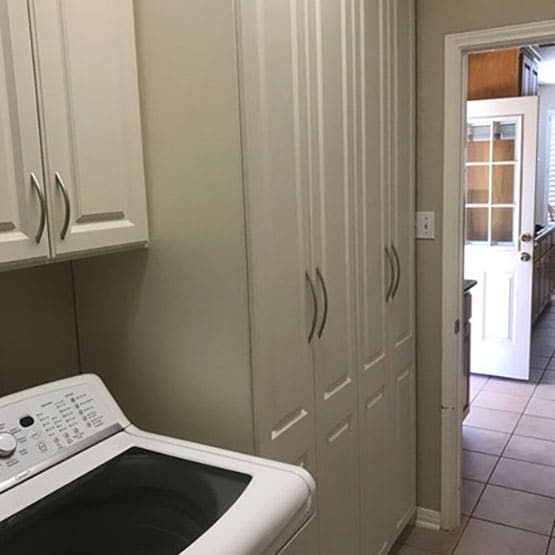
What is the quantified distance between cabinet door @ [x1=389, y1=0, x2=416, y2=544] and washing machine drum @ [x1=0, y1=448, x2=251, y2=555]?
1.20 m

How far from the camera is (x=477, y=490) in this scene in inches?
118

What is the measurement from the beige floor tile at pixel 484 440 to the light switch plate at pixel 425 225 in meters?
1.52

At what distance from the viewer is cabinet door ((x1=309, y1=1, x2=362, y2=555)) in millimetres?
1729

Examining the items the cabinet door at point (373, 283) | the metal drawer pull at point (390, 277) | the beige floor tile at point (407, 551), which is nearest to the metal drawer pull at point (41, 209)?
the cabinet door at point (373, 283)

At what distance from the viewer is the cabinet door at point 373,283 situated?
200 centimetres

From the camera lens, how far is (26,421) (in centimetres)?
132

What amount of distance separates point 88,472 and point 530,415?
10.7 feet

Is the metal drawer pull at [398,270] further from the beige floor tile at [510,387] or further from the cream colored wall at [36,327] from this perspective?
the beige floor tile at [510,387]

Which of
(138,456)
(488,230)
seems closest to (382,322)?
(138,456)

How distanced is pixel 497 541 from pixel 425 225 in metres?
1.33

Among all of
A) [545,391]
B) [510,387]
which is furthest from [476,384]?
[545,391]

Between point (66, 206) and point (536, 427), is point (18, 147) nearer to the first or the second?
point (66, 206)

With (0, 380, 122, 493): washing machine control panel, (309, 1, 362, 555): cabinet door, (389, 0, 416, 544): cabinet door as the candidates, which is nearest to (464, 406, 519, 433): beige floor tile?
(389, 0, 416, 544): cabinet door

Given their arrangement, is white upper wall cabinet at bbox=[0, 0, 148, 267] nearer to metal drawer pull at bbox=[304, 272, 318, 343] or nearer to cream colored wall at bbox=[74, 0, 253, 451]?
cream colored wall at bbox=[74, 0, 253, 451]
